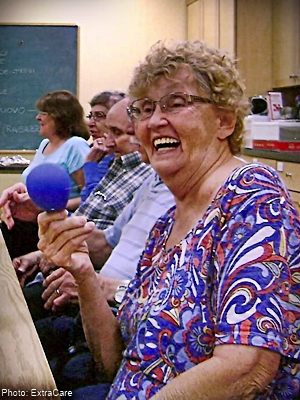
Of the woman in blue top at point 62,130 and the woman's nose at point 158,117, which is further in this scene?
the woman in blue top at point 62,130

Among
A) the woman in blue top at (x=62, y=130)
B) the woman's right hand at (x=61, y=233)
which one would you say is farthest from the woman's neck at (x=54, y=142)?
the woman's right hand at (x=61, y=233)

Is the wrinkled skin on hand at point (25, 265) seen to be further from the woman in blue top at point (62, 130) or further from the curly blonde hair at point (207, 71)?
the curly blonde hair at point (207, 71)

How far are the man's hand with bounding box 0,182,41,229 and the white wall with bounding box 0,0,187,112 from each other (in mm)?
2160

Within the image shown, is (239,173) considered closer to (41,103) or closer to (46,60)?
(41,103)

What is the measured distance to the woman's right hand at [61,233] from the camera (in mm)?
779

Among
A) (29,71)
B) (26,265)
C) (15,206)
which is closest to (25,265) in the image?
(26,265)

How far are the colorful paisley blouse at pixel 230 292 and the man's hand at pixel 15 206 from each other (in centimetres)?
83

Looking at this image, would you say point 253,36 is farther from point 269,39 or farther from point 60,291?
point 60,291

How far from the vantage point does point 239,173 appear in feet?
2.50

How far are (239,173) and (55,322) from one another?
671 millimetres

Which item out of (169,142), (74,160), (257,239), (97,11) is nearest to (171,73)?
(169,142)

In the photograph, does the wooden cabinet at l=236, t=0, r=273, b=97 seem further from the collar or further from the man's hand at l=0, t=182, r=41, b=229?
the man's hand at l=0, t=182, r=41, b=229

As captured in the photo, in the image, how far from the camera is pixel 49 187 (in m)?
0.72

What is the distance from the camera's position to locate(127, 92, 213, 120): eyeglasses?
0.85m
